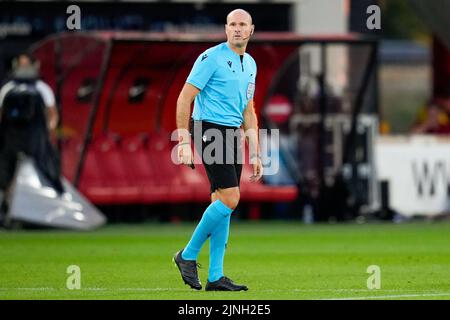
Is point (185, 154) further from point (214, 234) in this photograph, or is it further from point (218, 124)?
point (214, 234)

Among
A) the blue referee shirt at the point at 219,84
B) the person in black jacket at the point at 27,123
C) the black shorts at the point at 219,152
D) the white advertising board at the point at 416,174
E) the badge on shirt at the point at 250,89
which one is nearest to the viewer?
the black shorts at the point at 219,152

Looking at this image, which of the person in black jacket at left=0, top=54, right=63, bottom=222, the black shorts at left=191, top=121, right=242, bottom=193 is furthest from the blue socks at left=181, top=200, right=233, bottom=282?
the person in black jacket at left=0, top=54, right=63, bottom=222

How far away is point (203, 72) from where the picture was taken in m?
13.3

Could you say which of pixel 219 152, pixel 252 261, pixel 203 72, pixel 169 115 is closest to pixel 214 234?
pixel 219 152

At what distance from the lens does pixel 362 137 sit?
27734 millimetres

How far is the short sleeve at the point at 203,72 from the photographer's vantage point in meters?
13.3

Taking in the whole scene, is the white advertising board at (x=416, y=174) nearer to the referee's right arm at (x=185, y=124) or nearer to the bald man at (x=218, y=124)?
the bald man at (x=218, y=124)

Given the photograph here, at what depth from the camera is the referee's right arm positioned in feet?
42.7

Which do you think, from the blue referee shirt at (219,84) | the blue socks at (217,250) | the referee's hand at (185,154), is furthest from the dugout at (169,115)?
the referee's hand at (185,154)

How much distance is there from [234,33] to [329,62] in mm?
15706

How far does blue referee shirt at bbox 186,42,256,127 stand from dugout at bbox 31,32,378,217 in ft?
40.5

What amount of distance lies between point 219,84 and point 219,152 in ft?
1.97

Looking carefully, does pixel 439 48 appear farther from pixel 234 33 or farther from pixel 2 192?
pixel 234 33

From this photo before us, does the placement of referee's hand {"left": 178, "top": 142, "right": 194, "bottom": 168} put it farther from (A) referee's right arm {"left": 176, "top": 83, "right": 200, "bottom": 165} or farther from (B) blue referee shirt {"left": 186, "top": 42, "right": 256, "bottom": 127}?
(B) blue referee shirt {"left": 186, "top": 42, "right": 256, "bottom": 127}
